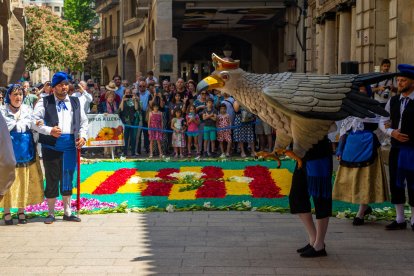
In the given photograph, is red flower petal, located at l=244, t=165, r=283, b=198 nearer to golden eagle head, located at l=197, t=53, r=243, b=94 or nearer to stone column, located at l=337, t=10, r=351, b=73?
golden eagle head, located at l=197, t=53, r=243, b=94

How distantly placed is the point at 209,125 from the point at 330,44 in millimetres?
7825

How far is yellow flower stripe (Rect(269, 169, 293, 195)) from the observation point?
12.7 meters

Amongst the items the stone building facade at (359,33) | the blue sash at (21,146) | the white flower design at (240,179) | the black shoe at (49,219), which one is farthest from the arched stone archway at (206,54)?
the black shoe at (49,219)

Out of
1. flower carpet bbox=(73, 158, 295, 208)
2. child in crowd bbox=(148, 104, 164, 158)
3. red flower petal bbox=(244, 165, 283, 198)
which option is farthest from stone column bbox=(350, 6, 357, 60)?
red flower petal bbox=(244, 165, 283, 198)

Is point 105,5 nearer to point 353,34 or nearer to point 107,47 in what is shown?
point 107,47

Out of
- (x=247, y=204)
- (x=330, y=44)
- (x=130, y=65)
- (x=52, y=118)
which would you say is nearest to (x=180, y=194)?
(x=247, y=204)

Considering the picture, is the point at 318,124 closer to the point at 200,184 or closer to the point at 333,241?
the point at 333,241

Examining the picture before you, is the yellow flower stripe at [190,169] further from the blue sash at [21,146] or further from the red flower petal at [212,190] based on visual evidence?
the blue sash at [21,146]

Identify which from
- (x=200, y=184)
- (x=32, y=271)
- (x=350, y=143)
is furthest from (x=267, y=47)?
(x=32, y=271)

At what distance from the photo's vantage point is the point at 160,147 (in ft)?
63.2

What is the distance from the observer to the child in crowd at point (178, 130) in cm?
1908

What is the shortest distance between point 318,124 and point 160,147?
12334 mm

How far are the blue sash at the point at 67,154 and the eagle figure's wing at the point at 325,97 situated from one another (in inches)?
150

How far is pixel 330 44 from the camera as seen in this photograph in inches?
979
